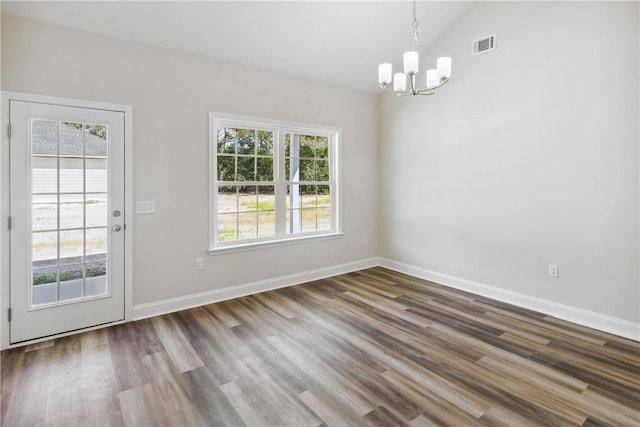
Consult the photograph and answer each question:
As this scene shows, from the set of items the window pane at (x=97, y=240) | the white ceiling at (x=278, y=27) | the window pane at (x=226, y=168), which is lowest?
the window pane at (x=97, y=240)

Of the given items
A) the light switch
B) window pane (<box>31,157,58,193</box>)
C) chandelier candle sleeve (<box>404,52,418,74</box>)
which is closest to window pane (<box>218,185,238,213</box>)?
the light switch

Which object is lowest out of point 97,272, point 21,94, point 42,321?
point 42,321

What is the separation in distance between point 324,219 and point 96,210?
289cm

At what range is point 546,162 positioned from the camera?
11.4 feet

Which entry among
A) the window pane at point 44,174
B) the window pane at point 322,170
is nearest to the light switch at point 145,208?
the window pane at point 44,174

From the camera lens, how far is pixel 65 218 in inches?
119

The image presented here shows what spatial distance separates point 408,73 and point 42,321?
382cm

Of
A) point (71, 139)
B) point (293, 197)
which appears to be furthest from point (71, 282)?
point (293, 197)

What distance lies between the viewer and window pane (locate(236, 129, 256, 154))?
13.6 ft

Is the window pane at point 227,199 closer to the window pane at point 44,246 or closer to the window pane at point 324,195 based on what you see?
the window pane at point 324,195

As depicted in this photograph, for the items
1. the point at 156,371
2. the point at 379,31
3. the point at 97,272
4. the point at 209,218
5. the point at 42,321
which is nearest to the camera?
the point at 156,371

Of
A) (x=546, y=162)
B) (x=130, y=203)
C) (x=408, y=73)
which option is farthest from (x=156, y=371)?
(x=546, y=162)

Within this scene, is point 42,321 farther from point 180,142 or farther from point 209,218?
point 180,142

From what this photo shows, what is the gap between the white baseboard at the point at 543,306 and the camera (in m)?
3.04
